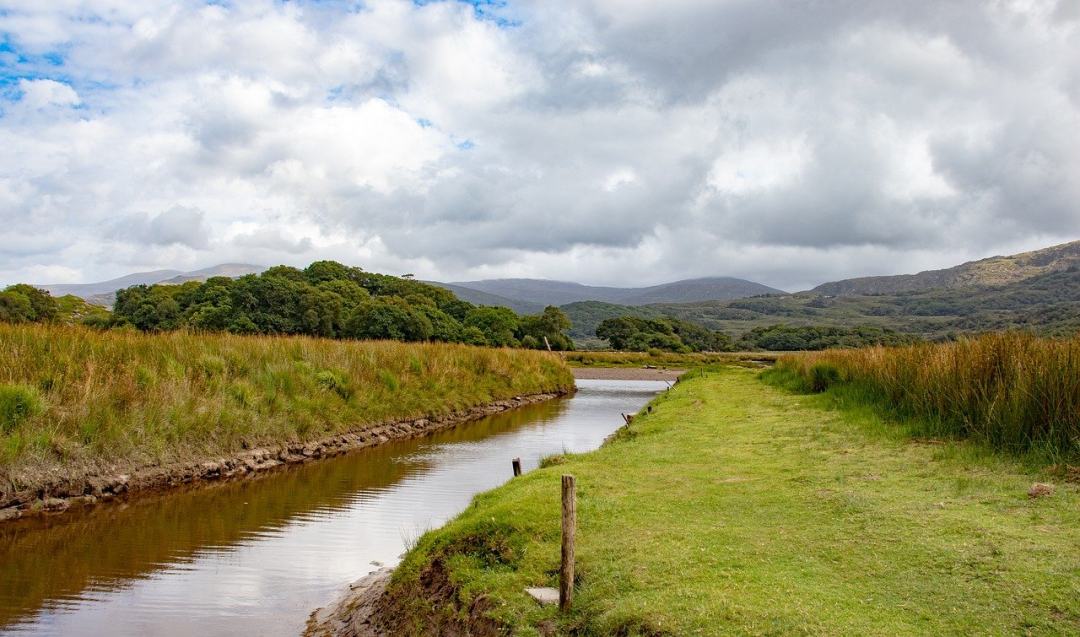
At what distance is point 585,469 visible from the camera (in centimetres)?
1184

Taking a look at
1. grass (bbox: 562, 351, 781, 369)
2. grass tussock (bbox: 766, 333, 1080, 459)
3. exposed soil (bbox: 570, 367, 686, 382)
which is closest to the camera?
grass tussock (bbox: 766, 333, 1080, 459)

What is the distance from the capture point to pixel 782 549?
23.5ft

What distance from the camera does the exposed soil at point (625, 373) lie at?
215ft

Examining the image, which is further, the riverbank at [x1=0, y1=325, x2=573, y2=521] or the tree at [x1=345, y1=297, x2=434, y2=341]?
the tree at [x1=345, y1=297, x2=434, y2=341]

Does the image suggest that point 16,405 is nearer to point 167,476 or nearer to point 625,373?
point 167,476

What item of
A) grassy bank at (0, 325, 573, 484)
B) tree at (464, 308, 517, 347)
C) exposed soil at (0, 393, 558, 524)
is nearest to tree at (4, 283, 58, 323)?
tree at (464, 308, 517, 347)

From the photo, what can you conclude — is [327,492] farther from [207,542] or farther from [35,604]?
[35,604]

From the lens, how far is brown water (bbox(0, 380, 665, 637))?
850 centimetres

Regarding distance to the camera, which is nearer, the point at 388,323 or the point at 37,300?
the point at 388,323

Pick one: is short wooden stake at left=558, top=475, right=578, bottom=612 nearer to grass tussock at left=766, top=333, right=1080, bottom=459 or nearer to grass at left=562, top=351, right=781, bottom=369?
grass tussock at left=766, top=333, right=1080, bottom=459

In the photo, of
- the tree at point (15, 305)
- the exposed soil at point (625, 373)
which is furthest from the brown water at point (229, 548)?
the exposed soil at point (625, 373)

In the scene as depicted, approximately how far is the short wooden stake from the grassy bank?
424 inches

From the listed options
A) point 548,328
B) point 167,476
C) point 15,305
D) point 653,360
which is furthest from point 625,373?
point 167,476

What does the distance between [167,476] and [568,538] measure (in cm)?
1189
